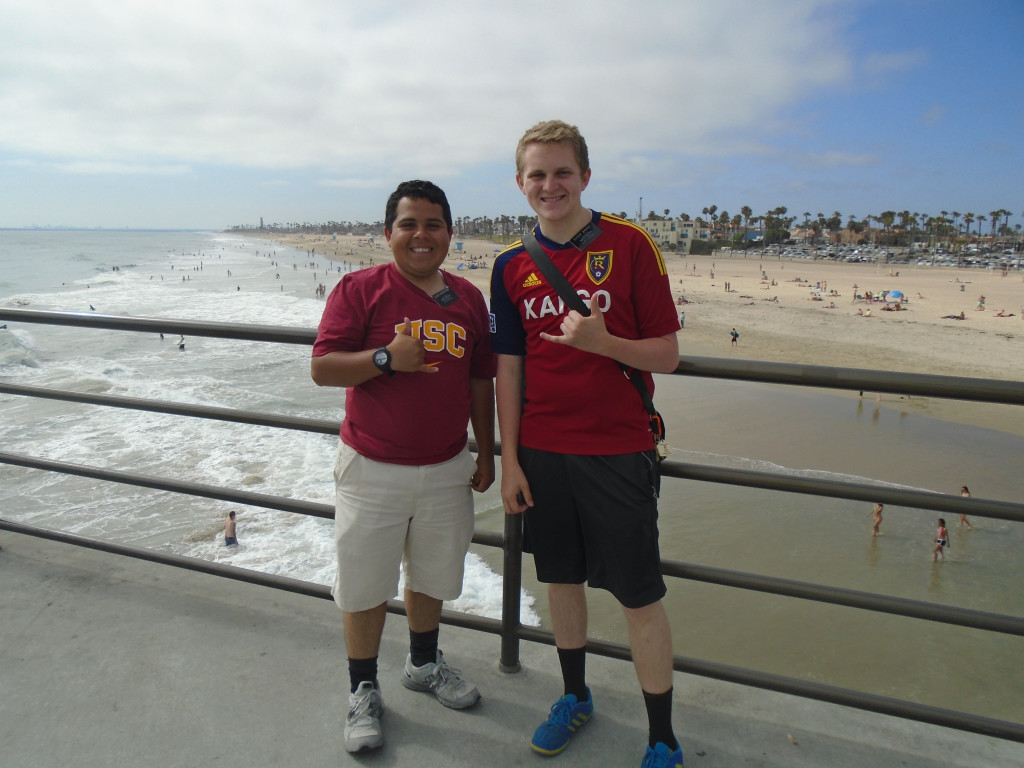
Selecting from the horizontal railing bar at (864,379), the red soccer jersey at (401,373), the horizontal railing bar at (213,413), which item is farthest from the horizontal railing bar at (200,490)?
the horizontal railing bar at (864,379)

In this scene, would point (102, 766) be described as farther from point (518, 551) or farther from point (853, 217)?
point (853, 217)

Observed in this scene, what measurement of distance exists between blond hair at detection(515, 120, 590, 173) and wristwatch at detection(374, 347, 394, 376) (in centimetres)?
71

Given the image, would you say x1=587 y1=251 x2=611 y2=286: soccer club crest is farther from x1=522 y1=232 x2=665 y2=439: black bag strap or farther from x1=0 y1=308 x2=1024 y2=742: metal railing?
x1=0 y1=308 x2=1024 y2=742: metal railing

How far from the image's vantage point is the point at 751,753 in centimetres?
200

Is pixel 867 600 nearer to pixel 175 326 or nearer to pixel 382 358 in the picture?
pixel 382 358

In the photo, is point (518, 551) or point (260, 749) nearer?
point (260, 749)

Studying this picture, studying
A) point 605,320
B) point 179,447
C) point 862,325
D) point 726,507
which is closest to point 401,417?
point 605,320

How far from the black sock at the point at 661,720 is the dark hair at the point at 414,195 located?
63.1 inches

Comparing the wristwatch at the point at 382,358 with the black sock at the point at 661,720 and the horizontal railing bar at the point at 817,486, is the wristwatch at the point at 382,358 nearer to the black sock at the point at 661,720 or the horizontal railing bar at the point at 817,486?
the horizontal railing bar at the point at 817,486

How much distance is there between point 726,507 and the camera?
1051 cm

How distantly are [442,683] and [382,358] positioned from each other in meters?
1.16

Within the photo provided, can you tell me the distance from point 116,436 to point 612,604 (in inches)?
471

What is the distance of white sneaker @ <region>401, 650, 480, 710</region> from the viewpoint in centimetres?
215

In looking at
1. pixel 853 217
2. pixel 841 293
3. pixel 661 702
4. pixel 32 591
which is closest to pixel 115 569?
pixel 32 591
